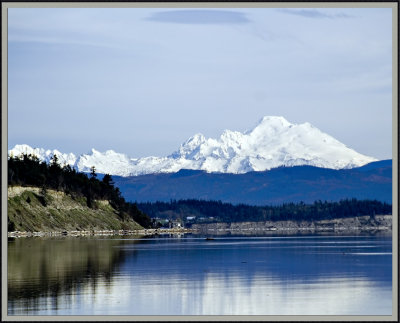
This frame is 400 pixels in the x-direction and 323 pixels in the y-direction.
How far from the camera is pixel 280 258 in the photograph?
112 metres

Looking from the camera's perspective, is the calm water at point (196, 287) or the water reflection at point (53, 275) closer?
the calm water at point (196, 287)

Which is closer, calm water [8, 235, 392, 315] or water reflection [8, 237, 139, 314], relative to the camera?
calm water [8, 235, 392, 315]

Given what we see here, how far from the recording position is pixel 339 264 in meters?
96.4

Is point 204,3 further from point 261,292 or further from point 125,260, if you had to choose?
point 125,260

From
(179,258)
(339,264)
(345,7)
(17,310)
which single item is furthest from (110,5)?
(179,258)

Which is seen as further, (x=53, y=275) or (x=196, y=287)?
(x=53, y=275)

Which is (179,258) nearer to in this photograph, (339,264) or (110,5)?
(339,264)

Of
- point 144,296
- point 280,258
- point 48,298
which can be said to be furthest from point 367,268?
point 48,298

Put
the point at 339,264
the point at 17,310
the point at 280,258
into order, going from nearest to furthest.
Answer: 1. the point at 17,310
2. the point at 339,264
3. the point at 280,258

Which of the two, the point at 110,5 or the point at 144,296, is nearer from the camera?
the point at 110,5

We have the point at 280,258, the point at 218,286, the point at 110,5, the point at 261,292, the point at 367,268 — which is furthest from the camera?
the point at 280,258

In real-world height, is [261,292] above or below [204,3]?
below

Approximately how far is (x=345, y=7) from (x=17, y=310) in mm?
25200

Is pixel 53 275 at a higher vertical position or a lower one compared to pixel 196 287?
higher
